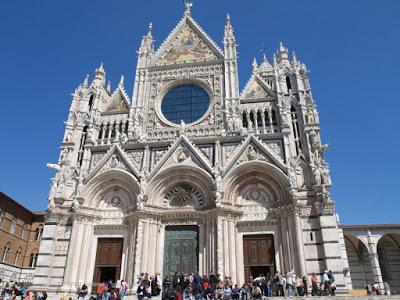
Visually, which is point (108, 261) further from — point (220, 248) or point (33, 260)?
point (33, 260)

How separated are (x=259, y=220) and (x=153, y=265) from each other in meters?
5.91

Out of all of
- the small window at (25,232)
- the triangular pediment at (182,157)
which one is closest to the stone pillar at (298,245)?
the triangular pediment at (182,157)

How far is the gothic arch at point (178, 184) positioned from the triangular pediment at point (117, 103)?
6.16 metres

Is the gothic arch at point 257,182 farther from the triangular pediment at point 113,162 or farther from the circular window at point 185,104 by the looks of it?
the triangular pediment at point 113,162

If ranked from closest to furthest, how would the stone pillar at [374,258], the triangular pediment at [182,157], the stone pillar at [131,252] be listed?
the stone pillar at [131,252] → the triangular pediment at [182,157] → the stone pillar at [374,258]

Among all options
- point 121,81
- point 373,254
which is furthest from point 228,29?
point 373,254

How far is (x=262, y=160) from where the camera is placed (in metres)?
18.1

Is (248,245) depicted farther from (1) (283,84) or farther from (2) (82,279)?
(1) (283,84)

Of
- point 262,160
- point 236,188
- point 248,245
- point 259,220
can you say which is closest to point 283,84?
point 262,160

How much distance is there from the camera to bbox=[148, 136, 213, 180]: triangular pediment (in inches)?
734

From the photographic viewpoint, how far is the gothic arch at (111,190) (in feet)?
62.4

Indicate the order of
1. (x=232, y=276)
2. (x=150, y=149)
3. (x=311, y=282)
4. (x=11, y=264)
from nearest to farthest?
(x=311, y=282) < (x=232, y=276) < (x=150, y=149) < (x=11, y=264)

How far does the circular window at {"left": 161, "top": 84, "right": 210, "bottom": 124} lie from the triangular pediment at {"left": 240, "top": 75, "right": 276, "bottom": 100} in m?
2.61

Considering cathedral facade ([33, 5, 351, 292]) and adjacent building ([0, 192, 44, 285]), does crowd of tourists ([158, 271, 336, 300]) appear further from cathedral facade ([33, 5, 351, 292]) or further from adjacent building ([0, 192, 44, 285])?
adjacent building ([0, 192, 44, 285])
